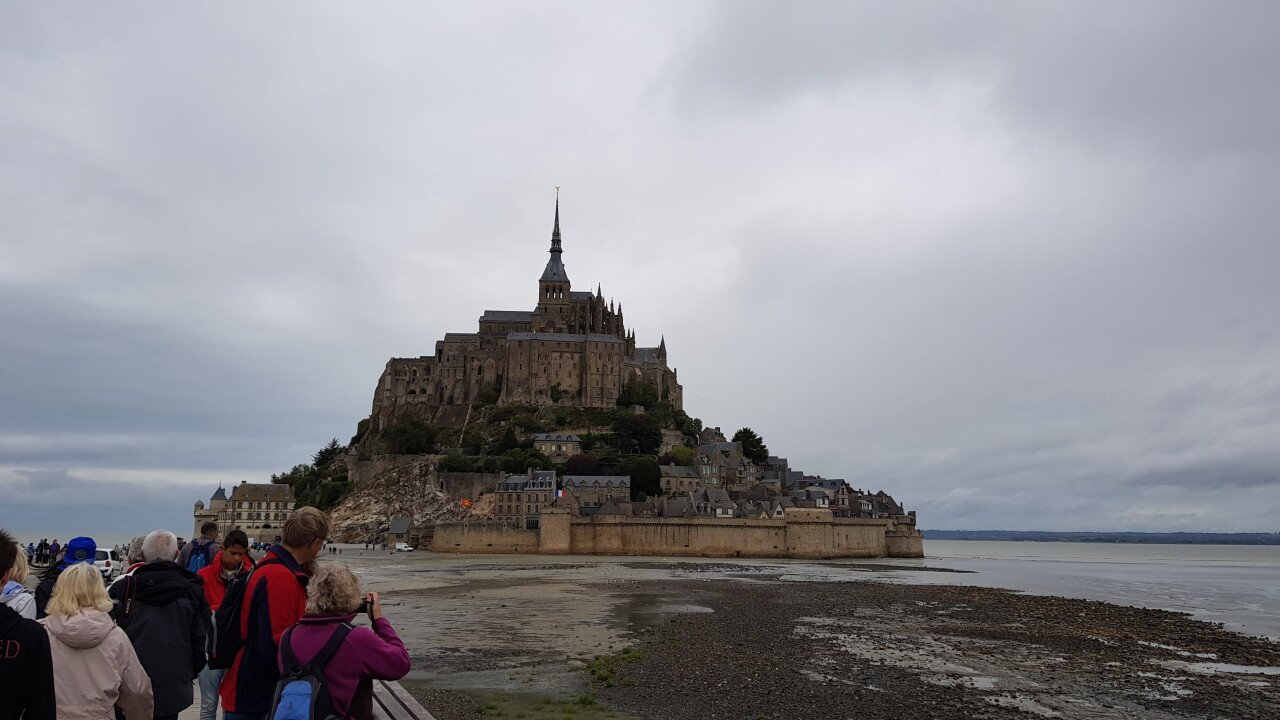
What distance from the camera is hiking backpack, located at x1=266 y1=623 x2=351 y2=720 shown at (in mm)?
4613

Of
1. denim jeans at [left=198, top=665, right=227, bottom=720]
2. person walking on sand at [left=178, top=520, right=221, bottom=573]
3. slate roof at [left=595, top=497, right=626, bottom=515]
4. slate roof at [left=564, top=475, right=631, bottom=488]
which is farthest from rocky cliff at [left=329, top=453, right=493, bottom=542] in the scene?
denim jeans at [left=198, top=665, right=227, bottom=720]

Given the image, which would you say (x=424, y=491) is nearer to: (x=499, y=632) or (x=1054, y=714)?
(x=499, y=632)

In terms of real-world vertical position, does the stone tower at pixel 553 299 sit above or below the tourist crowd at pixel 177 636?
above

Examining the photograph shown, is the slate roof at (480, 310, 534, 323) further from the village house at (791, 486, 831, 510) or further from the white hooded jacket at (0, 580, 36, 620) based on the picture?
the white hooded jacket at (0, 580, 36, 620)

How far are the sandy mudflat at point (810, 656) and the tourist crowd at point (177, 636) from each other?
7595 millimetres

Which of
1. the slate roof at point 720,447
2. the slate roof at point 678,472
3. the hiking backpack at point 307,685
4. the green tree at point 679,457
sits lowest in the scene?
the hiking backpack at point 307,685

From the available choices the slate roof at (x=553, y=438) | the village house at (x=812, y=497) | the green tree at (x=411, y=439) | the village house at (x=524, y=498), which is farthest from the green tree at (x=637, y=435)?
the green tree at (x=411, y=439)

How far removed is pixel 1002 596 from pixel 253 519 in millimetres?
68089

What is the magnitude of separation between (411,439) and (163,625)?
83148 mm

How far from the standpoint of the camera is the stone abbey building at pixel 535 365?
9462 centimetres

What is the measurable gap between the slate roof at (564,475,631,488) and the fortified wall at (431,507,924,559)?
5.65m

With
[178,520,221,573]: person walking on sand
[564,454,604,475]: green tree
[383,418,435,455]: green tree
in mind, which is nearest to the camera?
[178,520,221,573]: person walking on sand

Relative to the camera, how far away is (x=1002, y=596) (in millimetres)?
37688

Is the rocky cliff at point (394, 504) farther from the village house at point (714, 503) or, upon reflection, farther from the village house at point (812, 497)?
the village house at point (812, 497)
